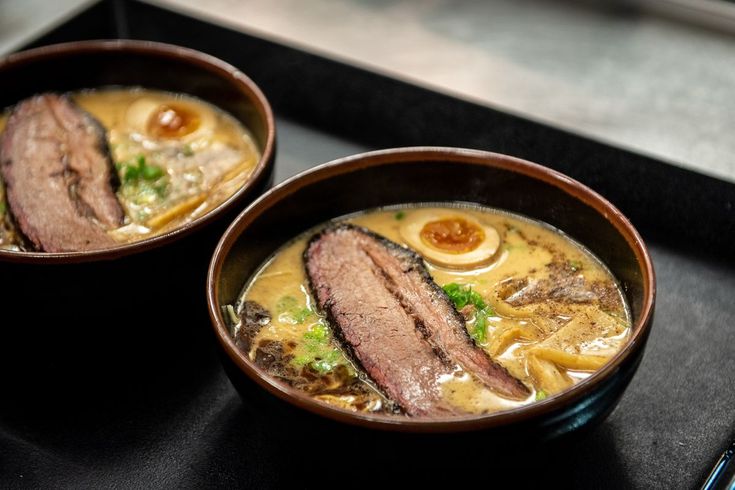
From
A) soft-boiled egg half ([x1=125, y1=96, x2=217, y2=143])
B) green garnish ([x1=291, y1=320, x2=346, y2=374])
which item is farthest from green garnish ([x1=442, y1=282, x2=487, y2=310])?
soft-boiled egg half ([x1=125, y1=96, x2=217, y2=143])

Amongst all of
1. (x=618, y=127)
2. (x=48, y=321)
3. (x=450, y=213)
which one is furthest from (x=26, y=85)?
(x=618, y=127)

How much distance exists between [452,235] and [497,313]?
251 mm

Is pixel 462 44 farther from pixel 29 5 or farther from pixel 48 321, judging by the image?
pixel 48 321

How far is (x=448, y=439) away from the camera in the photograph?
136 cm

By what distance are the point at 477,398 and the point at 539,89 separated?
4.23ft

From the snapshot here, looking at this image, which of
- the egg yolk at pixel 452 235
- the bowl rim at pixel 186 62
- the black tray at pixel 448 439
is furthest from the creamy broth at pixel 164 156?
the egg yolk at pixel 452 235

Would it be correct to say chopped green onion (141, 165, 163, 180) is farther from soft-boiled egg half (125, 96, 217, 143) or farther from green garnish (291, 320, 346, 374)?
green garnish (291, 320, 346, 374)

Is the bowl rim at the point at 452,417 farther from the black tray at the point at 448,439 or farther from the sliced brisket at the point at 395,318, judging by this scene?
the sliced brisket at the point at 395,318

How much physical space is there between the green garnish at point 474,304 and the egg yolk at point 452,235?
142mm

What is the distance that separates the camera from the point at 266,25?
9.42ft

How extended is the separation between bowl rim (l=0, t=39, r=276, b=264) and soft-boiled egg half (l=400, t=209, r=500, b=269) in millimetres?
339

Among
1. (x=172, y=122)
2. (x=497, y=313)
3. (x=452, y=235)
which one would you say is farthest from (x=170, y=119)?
(x=497, y=313)

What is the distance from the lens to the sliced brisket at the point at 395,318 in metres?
1.58

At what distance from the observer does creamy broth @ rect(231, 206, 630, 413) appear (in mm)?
1600
